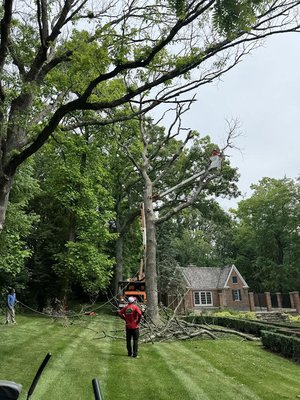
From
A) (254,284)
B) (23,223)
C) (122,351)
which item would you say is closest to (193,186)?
(23,223)

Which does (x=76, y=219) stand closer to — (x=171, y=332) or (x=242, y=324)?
(x=242, y=324)

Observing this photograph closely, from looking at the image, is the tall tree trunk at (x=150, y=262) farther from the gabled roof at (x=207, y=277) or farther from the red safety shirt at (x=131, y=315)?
the gabled roof at (x=207, y=277)

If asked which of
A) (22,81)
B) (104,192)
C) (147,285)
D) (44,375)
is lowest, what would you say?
(44,375)

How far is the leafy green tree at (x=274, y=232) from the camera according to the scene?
4344 centimetres

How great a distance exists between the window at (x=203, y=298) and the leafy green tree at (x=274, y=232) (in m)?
7.14

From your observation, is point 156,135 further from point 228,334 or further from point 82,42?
point 82,42

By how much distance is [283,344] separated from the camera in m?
11.0

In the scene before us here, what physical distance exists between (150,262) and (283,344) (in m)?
7.12

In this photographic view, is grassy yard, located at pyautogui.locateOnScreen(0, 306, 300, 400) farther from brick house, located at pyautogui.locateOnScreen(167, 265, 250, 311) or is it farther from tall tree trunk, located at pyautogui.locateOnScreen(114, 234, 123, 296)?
brick house, located at pyautogui.locateOnScreen(167, 265, 250, 311)

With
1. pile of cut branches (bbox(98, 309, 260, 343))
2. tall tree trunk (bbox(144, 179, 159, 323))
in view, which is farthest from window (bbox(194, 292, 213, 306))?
pile of cut branches (bbox(98, 309, 260, 343))

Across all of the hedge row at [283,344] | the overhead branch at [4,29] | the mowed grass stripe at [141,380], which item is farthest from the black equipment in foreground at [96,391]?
the hedge row at [283,344]

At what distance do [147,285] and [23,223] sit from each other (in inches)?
256

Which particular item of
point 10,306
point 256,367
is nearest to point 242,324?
point 256,367

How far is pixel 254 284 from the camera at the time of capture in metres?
51.4
